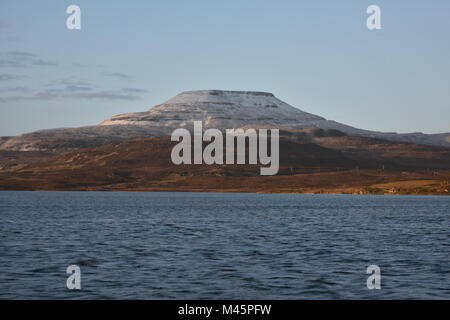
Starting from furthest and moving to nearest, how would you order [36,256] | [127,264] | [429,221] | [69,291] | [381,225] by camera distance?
[429,221] < [381,225] < [36,256] < [127,264] < [69,291]

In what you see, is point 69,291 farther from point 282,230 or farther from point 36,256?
point 282,230

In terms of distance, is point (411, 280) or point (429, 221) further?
point (429, 221)

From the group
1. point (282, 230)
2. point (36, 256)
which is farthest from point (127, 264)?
point (282, 230)

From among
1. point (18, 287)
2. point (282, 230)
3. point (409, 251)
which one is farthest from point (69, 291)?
point (282, 230)

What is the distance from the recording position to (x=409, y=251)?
63.7 meters
